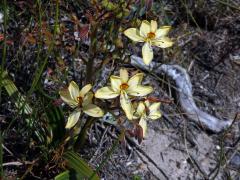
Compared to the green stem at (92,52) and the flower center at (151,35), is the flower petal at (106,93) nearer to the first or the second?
the green stem at (92,52)

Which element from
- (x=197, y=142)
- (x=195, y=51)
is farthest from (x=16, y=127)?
(x=195, y=51)

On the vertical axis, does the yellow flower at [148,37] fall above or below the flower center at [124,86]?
above

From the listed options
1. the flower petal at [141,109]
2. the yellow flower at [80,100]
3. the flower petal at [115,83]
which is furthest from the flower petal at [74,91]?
the flower petal at [141,109]

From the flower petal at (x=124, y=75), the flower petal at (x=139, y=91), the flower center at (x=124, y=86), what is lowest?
the flower petal at (x=139, y=91)

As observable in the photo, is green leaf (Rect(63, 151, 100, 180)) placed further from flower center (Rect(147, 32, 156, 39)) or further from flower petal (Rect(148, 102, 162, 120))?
flower center (Rect(147, 32, 156, 39))

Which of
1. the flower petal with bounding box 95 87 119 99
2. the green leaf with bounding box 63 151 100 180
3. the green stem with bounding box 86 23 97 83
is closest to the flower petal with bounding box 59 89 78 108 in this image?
the flower petal with bounding box 95 87 119 99

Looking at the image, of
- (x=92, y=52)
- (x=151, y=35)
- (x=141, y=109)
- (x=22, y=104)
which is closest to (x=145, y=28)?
(x=151, y=35)
